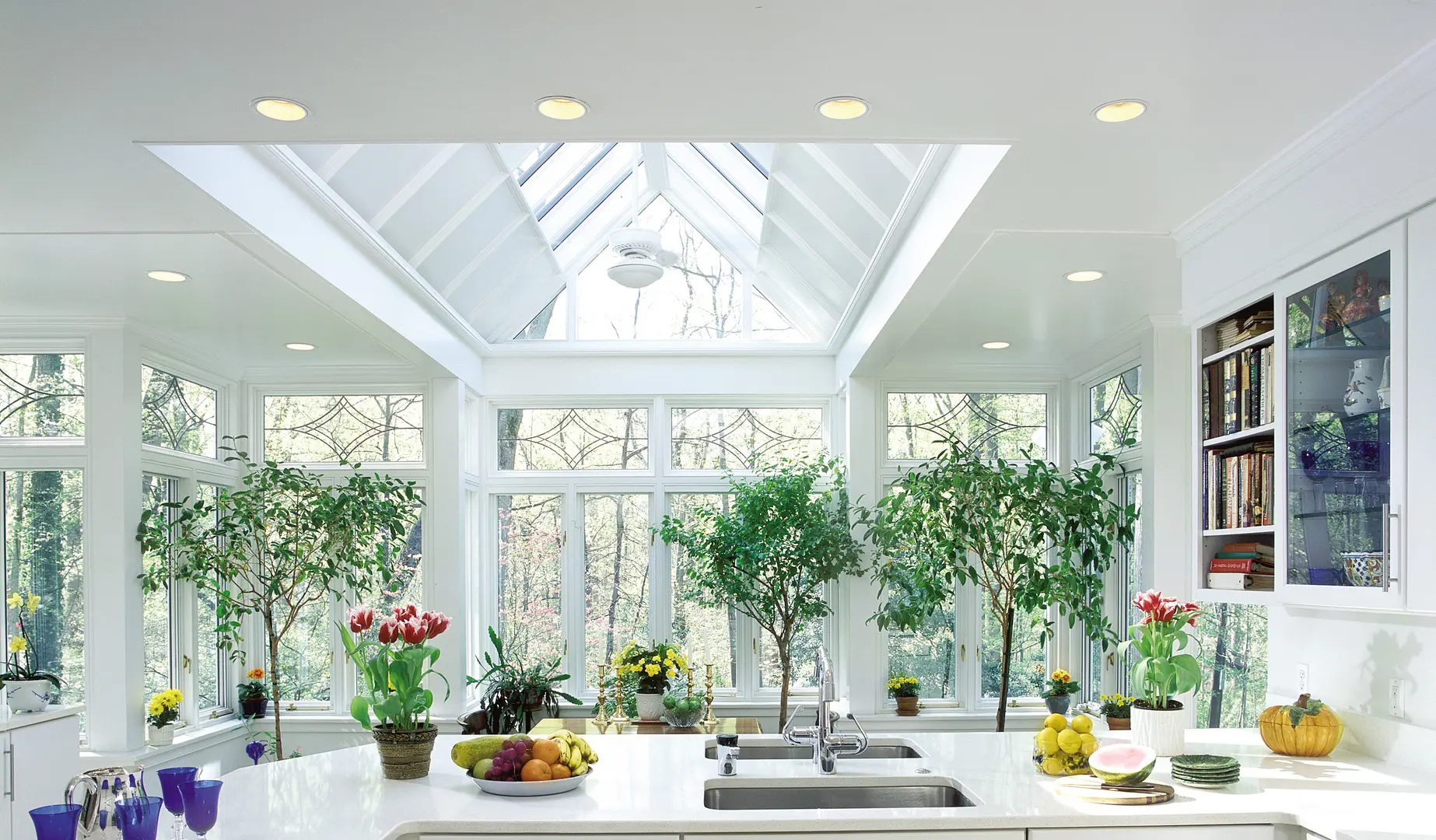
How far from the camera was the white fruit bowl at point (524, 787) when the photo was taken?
2807 mm

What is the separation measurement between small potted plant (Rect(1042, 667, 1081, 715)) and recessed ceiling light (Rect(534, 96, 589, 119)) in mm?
4741

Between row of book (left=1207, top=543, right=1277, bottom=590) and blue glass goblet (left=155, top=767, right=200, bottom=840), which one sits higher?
row of book (left=1207, top=543, right=1277, bottom=590)

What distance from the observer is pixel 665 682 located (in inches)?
235

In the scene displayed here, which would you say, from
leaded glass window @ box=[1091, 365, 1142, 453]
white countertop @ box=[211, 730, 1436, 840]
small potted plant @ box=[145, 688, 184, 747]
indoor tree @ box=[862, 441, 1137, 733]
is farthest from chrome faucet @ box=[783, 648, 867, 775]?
small potted plant @ box=[145, 688, 184, 747]

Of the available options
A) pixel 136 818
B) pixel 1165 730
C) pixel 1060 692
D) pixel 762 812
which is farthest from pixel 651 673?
pixel 136 818

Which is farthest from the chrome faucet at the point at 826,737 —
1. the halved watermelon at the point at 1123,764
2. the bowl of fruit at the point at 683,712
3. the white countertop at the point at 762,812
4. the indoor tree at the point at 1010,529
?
the indoor tree at the point at 1010,529

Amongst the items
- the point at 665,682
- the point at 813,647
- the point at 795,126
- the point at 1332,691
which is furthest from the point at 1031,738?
the point at 813,647

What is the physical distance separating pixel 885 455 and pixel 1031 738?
328cm

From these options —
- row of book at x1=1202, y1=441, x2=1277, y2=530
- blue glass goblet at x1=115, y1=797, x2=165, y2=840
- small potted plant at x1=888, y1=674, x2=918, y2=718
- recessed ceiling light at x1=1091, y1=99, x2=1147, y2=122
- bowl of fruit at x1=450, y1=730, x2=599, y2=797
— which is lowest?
small potted plant at x1=888, y1=674, x2=918, y2=718

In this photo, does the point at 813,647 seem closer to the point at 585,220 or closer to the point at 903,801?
the point at 585,220

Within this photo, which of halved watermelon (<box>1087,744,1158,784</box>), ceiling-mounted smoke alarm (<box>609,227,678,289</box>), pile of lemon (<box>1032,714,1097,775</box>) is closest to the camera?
halved watermelon (<box>1087,744,1158,784</box>)

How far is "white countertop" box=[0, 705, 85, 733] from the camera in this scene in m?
4.04

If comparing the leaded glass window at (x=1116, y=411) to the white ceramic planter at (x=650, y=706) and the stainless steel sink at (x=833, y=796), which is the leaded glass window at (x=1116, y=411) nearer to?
the white ceramic planter at (x=650, y=706)

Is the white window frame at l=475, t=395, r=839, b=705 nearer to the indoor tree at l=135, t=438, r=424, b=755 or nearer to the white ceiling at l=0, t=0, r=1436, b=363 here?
the indoor tree at l=135, t=438, r=424, b=755
